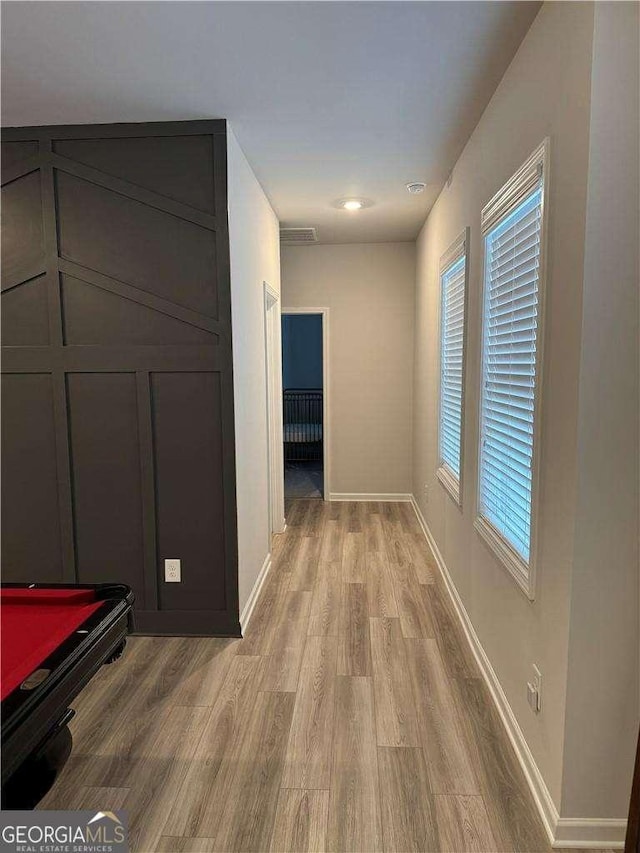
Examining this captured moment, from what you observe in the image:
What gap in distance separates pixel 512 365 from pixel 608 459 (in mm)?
770

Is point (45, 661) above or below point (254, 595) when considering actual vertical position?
above

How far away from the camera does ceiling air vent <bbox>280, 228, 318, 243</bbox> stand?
16.6ft

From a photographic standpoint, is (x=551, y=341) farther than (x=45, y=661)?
A: Yes

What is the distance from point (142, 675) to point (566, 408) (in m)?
2.32

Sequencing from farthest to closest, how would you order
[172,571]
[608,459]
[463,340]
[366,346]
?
[366,346]
[463,340]
[172,571]
[608,459]

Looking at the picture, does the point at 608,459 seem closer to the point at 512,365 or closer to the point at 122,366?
the point at 512,365

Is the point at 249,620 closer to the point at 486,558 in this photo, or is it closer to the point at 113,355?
the point at 486,558

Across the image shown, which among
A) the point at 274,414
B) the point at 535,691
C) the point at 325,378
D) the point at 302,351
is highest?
the point at 302,351

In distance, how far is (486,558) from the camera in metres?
2.62

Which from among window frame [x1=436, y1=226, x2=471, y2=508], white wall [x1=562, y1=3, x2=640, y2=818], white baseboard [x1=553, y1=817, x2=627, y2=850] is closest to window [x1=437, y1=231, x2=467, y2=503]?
window frame [x1=436, y1=226, x2=471, y2=508]

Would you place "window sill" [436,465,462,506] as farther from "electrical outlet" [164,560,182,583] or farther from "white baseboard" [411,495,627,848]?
"electrical outlet" [164,560,182,583]

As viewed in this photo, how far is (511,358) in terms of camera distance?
2273 mm

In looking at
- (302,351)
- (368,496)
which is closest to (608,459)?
(368,496)

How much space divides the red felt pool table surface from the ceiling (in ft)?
6.70
